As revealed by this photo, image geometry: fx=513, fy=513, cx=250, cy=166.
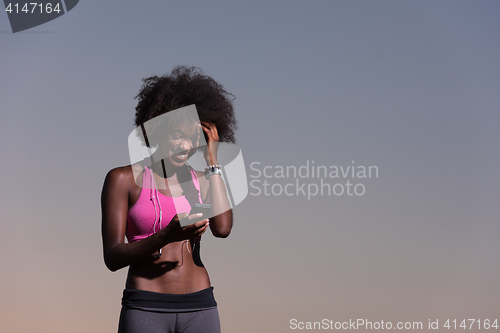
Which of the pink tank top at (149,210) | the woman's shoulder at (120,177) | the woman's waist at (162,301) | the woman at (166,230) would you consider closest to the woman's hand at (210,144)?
the woman at (166,230)

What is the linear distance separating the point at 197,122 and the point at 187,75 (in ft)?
1.93

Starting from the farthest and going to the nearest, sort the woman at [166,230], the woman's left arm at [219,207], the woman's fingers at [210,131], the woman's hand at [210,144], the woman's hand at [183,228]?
1. the woman's fingers at [210,131]
2. the woman's hand at [210,144]
3. the woman's left arm at [219,207]
4. the woman at [166,230]
5. the woman's hand at [183,228]

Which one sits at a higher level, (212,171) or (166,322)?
(212,171)

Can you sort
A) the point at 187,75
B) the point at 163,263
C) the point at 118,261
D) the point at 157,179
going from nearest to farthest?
1. the point at 118,261
2. the point at 163,263
3. the point at 157,179
4. the point at 187,75

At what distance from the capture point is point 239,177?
12.5ft

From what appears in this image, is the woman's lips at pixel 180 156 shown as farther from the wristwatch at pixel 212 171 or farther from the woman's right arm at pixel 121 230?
the woman's right arm at pixel 121 230

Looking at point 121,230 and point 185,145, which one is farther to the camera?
point 185,145

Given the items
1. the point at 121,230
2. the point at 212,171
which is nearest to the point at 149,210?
the point at 121,230

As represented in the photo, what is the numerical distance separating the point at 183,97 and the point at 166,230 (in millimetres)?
1369

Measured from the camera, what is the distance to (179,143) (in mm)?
3111

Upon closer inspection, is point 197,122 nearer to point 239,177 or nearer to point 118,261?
point 239,177

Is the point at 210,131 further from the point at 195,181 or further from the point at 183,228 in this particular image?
the point at 183,228

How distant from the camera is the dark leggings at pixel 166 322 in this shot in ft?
9.15

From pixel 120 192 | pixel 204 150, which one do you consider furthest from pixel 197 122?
pixel 120 192
